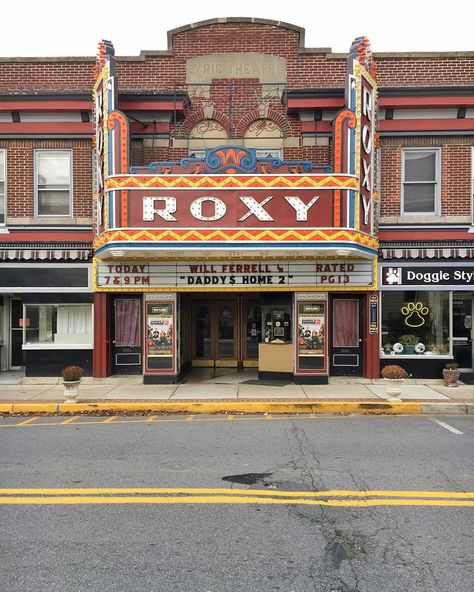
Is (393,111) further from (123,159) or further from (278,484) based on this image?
(278,484)

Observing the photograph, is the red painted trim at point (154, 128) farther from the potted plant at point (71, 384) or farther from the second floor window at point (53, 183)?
the potted plant at point (71, 384)

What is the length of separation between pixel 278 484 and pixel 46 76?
12660 mm

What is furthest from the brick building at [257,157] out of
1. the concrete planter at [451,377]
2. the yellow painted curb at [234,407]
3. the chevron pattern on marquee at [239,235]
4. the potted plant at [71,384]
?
the yellow painted curb at [234,407]

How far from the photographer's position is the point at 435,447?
297 inches

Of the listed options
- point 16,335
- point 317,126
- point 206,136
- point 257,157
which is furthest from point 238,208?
point 16,335

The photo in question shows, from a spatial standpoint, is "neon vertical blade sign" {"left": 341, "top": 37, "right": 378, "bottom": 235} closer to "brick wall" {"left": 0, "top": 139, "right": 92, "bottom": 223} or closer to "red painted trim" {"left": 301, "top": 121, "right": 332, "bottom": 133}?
"red painted trim" {"left": 301, "top": 121, "right": 332, "bottom": 133}

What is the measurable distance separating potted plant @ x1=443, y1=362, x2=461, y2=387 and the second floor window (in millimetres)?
10547

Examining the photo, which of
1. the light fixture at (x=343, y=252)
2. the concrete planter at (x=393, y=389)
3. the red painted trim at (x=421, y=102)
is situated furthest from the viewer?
the red painted trim at (x=421, y=102)

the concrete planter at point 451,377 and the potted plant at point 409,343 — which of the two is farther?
the potted plant at point 409,343

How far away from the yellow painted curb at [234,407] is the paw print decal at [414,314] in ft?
11.3

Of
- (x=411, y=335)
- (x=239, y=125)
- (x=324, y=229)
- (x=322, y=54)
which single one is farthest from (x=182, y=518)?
(x=322, y=54)

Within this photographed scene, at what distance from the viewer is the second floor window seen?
1379cm

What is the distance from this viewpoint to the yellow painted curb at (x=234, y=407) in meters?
10.5

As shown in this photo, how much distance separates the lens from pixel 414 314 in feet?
44.5
